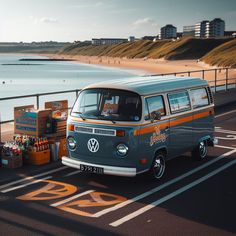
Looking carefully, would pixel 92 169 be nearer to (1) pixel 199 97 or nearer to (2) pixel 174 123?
(2) pixel 174 123

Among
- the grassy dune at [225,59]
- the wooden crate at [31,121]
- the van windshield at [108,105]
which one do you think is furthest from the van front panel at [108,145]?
the grassy dune at [225,59]

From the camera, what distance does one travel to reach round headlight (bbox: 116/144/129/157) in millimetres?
8406

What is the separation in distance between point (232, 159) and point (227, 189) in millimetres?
2573

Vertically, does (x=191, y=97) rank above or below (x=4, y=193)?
above

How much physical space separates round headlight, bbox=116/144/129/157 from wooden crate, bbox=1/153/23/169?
2.68m

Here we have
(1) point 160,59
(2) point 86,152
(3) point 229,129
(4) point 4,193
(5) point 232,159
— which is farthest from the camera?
(1) point 160,59

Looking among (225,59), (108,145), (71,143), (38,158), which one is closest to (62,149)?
(38,158)

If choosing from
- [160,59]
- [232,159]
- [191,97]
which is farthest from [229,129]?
[160,59]

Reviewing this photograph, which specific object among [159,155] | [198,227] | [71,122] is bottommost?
[198,227]

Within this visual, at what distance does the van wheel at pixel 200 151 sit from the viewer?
1086 centimetres

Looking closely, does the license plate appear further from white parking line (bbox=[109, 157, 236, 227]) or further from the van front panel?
white parking line (bbox=[109, 157, 236, 227])

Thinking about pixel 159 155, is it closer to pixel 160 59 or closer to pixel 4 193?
pixel 4 193

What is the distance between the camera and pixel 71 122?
29.9 ft

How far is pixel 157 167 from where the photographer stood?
360 inches
